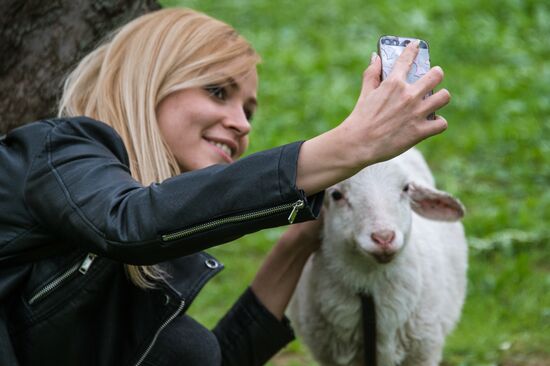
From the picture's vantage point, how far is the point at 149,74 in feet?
9.66

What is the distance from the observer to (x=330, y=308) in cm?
366

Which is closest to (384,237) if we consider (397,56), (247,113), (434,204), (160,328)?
(434,204)

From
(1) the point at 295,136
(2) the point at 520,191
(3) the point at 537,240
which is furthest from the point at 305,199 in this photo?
(1) the point at 295,136

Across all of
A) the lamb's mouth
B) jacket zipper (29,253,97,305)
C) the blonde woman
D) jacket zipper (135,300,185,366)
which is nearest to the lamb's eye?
the blonde woman

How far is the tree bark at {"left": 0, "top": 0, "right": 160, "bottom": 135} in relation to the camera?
11.6 feet

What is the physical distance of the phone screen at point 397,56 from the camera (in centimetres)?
230

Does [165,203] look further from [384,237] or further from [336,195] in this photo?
[336,195]

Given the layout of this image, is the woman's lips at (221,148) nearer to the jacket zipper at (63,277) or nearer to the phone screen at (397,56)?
the jacket zipper at (63,277)

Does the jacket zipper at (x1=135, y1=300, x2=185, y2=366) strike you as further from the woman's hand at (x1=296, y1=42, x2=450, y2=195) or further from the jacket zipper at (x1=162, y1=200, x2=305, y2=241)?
the woman's hand at (x1=296, y1=42, x2=450, y2=195)

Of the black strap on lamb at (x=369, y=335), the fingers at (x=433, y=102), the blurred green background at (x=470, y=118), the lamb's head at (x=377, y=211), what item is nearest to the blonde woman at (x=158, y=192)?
the fingers at (x=433, y=102)

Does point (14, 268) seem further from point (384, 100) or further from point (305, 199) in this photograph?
point (384, 100)

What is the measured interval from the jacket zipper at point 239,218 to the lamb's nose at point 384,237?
975mm

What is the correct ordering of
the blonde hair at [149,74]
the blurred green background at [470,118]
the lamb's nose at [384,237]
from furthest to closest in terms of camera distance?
the blurred green background at [470,118]
the lamb's nose at [384,237]
the blonde hair at [149,74]

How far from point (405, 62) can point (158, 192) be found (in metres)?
0.64
